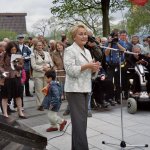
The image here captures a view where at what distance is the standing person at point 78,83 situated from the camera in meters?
3.93

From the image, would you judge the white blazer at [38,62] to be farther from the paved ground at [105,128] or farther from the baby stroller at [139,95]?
the baby stroller at [139,95]

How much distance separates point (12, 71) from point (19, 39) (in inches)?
129

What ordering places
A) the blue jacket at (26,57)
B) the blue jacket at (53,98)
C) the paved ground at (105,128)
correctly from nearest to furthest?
the paved ground at (105,128), the blue jacket at (53,98), the blue jacket at (26,57)

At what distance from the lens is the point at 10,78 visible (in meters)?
6.51

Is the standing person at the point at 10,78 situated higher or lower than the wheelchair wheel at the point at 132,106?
higher

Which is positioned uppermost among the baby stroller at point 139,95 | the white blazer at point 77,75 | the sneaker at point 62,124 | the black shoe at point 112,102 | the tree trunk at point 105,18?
the tree trunk at point 105,18

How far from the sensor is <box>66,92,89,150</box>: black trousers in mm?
3963

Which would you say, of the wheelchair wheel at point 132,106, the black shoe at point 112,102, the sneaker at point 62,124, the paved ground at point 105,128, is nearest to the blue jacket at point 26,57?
the paved ground at point 105,128

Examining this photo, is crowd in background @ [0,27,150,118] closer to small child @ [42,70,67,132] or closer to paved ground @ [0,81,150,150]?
paved ground @ [0,81,150,150]

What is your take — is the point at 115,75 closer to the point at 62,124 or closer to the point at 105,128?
the point at 105,128

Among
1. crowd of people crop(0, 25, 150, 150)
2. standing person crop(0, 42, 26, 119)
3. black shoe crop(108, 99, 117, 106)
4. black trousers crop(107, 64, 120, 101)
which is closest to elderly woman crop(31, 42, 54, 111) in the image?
crowd of people crop(0, 25, 150, 150)

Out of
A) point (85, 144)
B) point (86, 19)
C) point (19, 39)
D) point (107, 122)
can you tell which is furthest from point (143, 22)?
point (85, 144)

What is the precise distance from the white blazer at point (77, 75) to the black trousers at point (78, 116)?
0.09 metres

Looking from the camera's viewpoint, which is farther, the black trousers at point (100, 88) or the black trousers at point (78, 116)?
the black trousers at point (100, 88)
